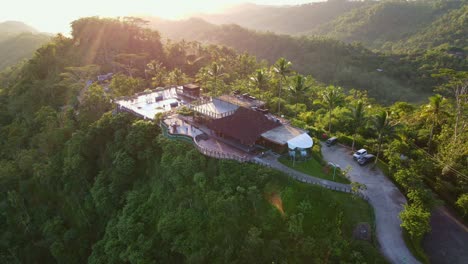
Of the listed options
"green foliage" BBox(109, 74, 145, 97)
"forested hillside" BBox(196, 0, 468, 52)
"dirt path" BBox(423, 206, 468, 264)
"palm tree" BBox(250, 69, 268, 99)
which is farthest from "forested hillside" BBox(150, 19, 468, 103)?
"green foliage" BBox(109, 74, 145, 97)

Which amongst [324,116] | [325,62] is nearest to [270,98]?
[324,116]

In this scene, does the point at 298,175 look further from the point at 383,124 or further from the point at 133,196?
the point at 133,196

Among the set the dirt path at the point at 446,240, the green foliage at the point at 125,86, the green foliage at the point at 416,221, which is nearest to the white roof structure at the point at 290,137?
the green foliage at the point at 416,221

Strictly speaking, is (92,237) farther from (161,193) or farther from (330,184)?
(330,184)

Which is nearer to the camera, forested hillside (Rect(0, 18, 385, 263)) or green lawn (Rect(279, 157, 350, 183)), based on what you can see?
forested hillside (Rect(0, 18, 385, 263))

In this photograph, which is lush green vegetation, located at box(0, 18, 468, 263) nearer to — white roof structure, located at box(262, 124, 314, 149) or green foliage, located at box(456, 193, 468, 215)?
green foliage, located at box(456, 193, 468, 215)

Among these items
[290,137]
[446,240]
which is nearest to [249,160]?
[290,137]
